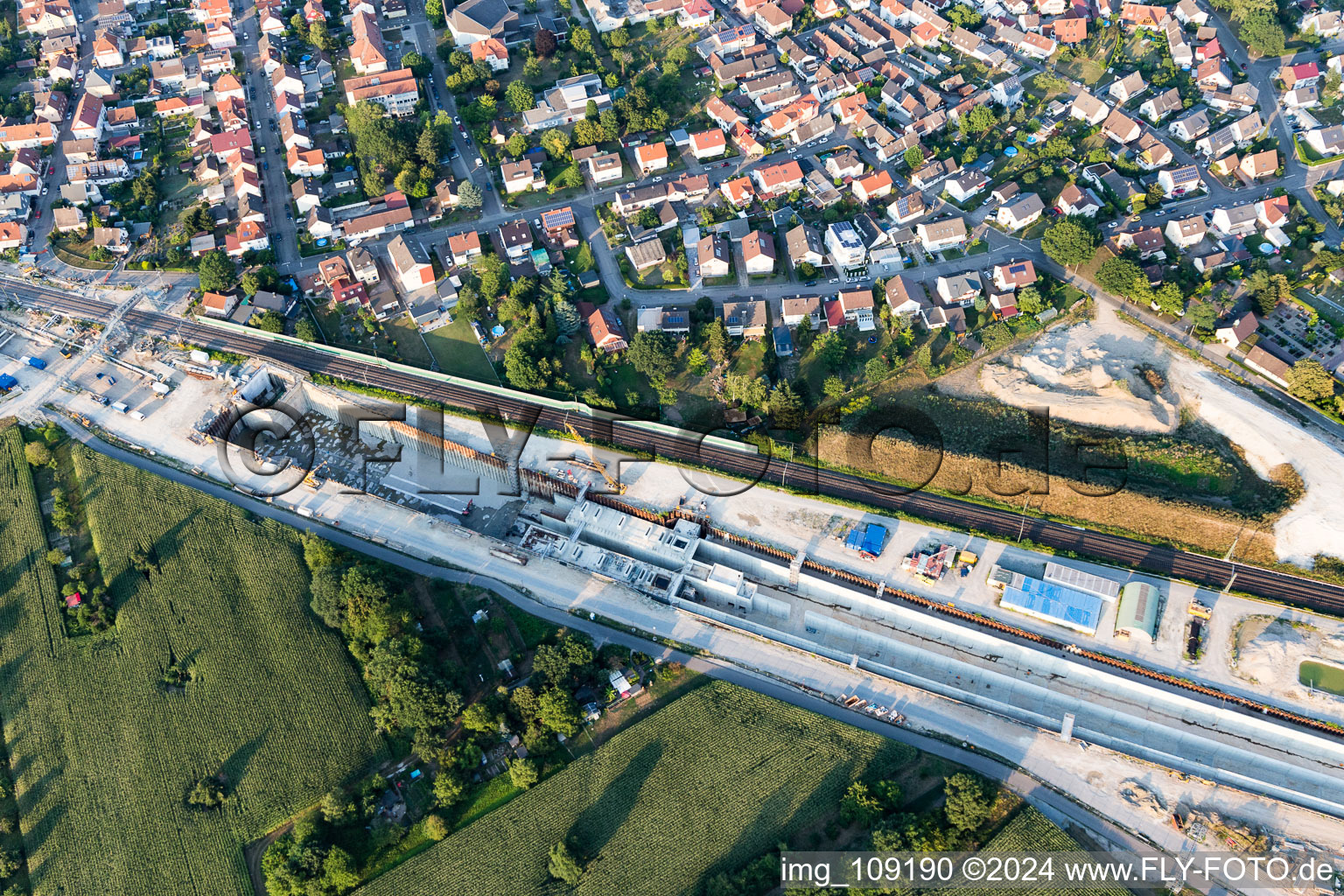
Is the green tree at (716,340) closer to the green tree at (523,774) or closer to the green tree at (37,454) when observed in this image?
the green tree at (523,774)

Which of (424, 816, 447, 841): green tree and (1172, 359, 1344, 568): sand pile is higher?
(1172, 359, 1344, 568): sand pile

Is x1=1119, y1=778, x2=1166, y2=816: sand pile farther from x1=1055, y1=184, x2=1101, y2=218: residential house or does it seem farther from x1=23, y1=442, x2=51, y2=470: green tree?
x1=23, y1=442, x2=51, y2=470: green tree

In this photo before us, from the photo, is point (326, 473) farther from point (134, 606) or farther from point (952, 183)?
point (952, 183)

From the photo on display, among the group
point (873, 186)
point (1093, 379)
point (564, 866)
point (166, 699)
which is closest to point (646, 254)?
point (873, 186)

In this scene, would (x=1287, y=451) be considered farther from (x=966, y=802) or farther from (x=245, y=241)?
(x=245, y=241)

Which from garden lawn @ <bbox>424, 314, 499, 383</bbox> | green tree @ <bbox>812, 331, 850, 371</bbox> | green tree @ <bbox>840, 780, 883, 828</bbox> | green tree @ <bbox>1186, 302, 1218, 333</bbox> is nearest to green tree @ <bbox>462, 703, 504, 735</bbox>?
green tree @ <bbox>840, 780, 883, 828</bbox>

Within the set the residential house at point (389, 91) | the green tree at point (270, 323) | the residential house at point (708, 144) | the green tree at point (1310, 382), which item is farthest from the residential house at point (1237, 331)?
the residential house at point (389, 91)
